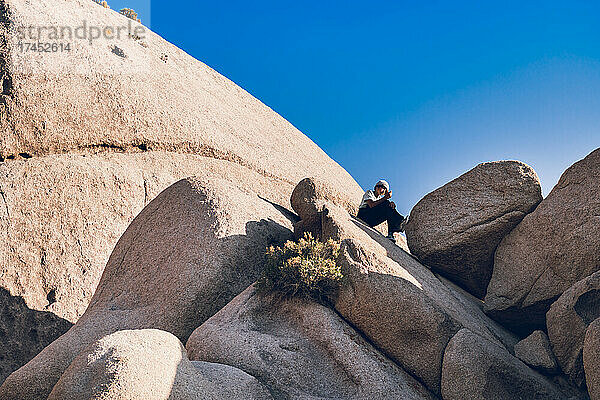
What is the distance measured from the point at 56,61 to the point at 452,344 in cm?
1251

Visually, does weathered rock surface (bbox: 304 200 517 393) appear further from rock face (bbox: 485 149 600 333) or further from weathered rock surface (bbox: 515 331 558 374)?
rock face (bbox: 485 149 600 333)

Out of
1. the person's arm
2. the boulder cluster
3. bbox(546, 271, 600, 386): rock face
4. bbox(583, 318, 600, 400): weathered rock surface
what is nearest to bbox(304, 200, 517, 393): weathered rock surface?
the boulder cluster

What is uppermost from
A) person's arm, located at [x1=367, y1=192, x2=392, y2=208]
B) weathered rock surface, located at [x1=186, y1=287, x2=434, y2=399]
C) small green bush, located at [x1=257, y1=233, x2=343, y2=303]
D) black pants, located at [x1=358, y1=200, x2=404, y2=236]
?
person's arm, located at [x1=367, y1=192, x2=392, y2=208]

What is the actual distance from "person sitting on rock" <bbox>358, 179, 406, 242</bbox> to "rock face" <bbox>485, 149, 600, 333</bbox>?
2733 millimetres

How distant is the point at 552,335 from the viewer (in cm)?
1011

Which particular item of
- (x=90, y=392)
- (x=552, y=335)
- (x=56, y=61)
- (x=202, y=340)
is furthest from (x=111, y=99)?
(x=552, y=335)

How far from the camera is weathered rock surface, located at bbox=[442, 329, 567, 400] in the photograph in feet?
29.6

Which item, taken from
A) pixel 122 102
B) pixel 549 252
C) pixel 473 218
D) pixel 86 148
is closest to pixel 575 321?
pixel 549 252

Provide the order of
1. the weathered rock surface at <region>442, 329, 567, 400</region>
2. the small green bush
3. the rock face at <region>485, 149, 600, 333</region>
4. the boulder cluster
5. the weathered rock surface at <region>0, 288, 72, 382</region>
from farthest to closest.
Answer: the weathered rock surface at <region>0, 288, 72, 382</region> < the rock face at <region>485, 149, 600, 333</region> < the small green bush < the weathered rock surface at <region>442, 329, 567, 400</region> < the boulder cluster

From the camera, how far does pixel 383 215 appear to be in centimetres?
1463

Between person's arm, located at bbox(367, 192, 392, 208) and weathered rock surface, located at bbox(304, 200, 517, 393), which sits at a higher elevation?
person's arm, located at bbox(367, 192, 392, 208)

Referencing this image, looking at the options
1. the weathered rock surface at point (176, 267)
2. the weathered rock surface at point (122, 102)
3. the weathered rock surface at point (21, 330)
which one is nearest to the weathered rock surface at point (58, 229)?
the weathered rock surface at point (21, 330)

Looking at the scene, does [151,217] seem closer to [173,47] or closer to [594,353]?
[594,353]

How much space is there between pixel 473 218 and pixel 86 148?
9.96m
